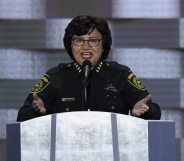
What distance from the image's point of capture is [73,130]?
1.65 meters

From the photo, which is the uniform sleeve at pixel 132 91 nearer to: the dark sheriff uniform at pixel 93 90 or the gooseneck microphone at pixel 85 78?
the dark sheriff uniform at pixel 93 90

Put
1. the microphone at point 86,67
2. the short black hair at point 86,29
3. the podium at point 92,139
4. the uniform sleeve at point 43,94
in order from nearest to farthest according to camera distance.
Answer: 1. the podium at point 92,139
2. the microphone at point 86,67
3. the uniform sleeve at point 43,94
4. the short black hair at point 86,29

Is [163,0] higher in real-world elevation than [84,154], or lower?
higher

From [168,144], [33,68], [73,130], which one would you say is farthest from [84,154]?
Answer: [33,68]

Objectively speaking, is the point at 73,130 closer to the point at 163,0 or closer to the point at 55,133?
the point at 55,133

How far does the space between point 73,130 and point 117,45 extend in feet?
4.85

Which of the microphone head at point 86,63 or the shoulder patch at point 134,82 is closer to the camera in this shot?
the microphone head at point 86,63

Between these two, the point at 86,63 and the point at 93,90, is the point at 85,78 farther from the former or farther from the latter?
the point at 93,90

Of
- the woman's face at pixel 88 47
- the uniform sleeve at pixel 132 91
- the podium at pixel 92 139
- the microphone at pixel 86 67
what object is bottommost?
the podium at pixel 92 139

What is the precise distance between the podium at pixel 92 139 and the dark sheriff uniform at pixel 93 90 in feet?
1.55

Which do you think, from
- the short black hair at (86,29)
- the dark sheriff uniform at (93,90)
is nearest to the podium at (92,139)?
the dark sheriff uniform at (93,90)

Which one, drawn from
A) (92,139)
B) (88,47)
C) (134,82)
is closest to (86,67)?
(88,47)

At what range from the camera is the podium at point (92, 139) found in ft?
5.36

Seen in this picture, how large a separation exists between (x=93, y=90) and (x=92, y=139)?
22.3 inches
